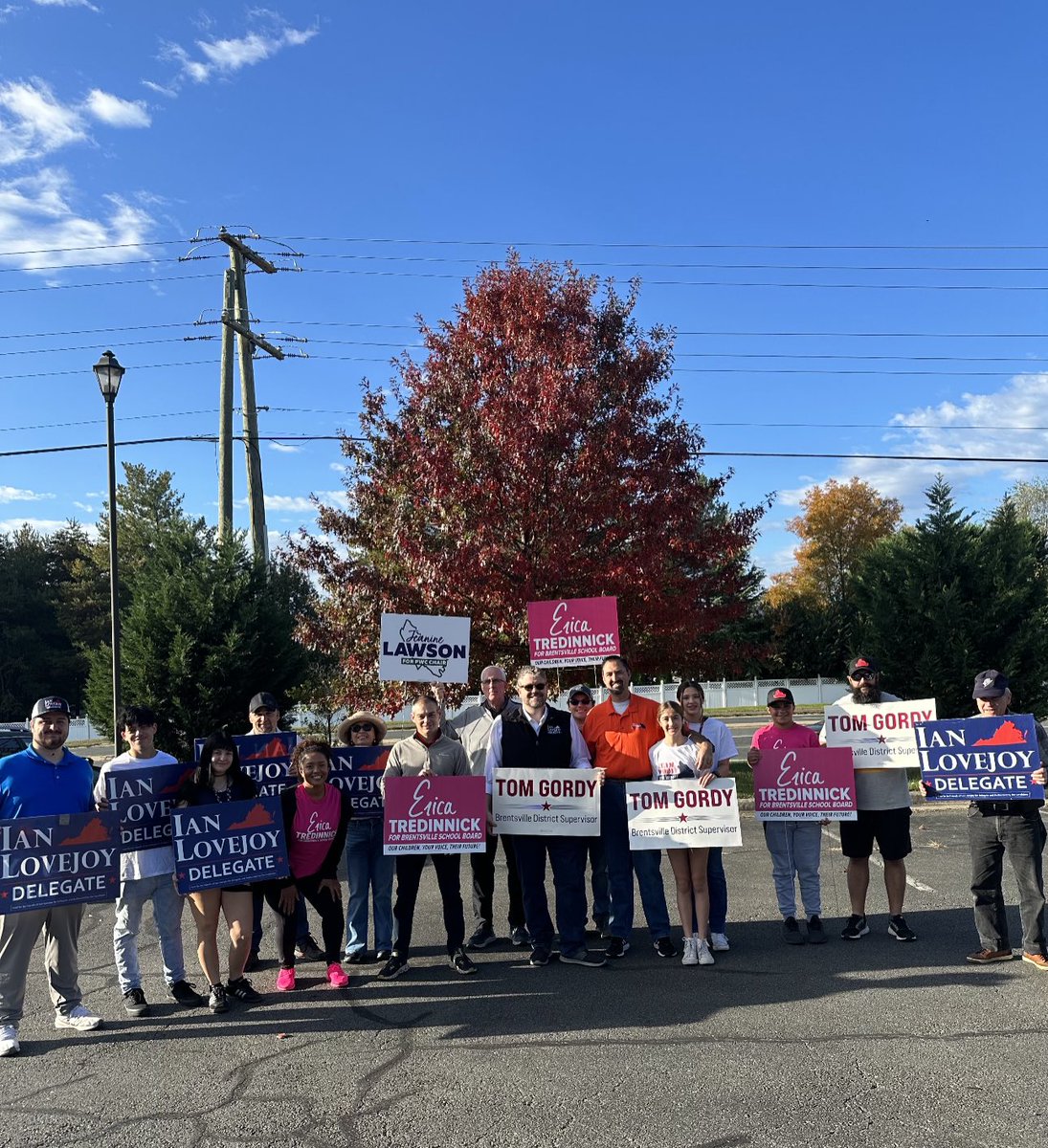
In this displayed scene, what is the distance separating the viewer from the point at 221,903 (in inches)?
249

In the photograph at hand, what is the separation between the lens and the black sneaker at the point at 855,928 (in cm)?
707

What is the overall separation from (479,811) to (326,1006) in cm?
163

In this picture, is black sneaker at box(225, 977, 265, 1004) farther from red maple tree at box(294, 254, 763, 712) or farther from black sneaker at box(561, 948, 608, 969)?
red maple tree at box(294, 254, 763, 712)

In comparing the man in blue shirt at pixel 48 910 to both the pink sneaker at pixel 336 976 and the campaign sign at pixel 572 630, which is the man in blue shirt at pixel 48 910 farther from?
the campaign sign at pixel 572 630

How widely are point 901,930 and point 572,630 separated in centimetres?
425

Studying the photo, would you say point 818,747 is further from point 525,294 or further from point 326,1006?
point 525,294

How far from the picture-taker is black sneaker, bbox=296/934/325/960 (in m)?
7.19

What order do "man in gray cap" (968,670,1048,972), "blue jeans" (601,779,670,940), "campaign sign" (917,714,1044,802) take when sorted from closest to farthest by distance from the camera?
1. "man in gray cap" (968,670,1048,972)
2. "campaign sign" (917,714,1044,802)
3. "blue jeans" (601,779,670,940)

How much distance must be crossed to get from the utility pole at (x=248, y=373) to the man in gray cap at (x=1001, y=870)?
645 inches

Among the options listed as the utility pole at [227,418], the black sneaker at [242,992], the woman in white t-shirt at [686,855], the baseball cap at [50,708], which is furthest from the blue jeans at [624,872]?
the utility pole at [227,418]

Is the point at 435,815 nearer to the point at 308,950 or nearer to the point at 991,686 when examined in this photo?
the point at 308,950

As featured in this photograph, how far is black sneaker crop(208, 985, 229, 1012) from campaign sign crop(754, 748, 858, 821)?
393cm

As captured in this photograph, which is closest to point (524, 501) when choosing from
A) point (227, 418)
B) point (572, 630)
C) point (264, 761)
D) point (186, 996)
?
point (572, 630)

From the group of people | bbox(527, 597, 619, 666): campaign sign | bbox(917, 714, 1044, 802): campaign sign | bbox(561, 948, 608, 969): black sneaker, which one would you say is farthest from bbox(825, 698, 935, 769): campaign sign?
bbox(527, 597, 619, 666): campaign sign
